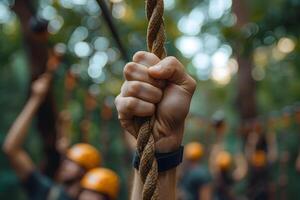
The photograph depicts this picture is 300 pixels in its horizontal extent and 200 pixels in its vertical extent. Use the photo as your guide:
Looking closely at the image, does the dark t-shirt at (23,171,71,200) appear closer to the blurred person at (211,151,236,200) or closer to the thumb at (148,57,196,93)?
the thumb at (148,57,196,93)

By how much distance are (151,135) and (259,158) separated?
6.42m

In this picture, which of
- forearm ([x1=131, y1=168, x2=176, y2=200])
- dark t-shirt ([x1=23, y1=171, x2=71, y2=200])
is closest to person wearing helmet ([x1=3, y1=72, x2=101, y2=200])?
dark t-shirt ([x1=23, y1=171, x2=71, y2=200])

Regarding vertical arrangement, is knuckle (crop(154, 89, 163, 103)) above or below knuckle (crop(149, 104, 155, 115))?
above

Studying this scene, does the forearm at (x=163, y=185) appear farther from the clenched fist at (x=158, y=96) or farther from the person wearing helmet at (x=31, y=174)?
the person wearing helmet at (x=31, y=174)

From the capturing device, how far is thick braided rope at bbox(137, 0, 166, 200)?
1.11 m

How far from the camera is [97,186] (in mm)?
3242

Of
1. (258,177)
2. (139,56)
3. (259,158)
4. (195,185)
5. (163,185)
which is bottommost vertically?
(163,185)

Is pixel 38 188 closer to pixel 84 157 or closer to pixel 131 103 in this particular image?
pixel 84 157

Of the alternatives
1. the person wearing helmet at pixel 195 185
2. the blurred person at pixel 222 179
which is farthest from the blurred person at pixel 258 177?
the person wearing helmet at pixel 195 185

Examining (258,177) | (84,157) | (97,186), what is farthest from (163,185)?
(258,177)

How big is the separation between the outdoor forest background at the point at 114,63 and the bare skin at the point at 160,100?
0.64 metres

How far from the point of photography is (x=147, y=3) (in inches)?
45.8

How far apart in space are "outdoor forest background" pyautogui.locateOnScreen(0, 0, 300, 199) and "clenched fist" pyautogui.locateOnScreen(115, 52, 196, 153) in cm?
64

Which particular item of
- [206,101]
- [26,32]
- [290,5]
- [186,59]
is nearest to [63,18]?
[26,32]
